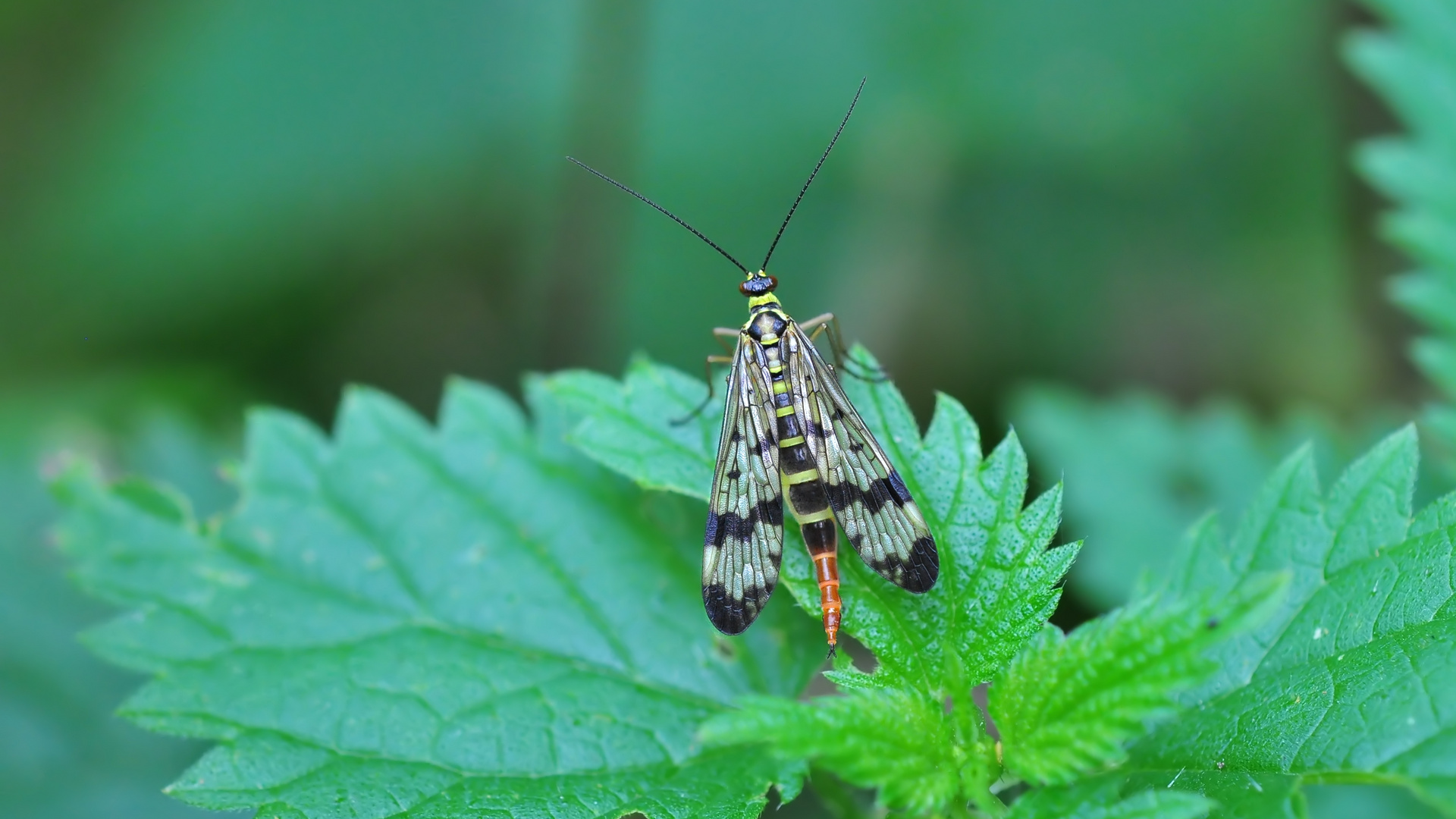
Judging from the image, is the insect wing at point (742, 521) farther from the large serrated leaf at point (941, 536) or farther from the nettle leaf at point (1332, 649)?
the nettle leaf at point (1332, 649)

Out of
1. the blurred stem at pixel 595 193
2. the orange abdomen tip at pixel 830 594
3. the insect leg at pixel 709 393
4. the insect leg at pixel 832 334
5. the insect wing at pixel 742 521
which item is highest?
the blurred stem at pixel 595 193

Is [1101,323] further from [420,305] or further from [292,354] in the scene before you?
[292,354]

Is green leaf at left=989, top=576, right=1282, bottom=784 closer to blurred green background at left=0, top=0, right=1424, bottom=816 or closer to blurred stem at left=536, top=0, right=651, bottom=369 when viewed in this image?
blurred green background at left=0, top=0, right=1424, bottom=816

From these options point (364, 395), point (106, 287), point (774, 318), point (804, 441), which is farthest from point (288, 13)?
point (804, 441)

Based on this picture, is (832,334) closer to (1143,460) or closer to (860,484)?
(860,484)

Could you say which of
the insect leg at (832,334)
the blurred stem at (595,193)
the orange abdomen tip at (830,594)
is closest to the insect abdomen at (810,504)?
the orange abdomen tip at (830,594)

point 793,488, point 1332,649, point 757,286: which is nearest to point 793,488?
point 793,488

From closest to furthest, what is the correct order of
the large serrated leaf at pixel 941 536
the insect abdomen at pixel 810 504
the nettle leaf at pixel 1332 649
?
the nettle leaf at pixel 1332 649
the large serrated leaf at pixel 941 536
the insect abdomen at pixel 810 504
